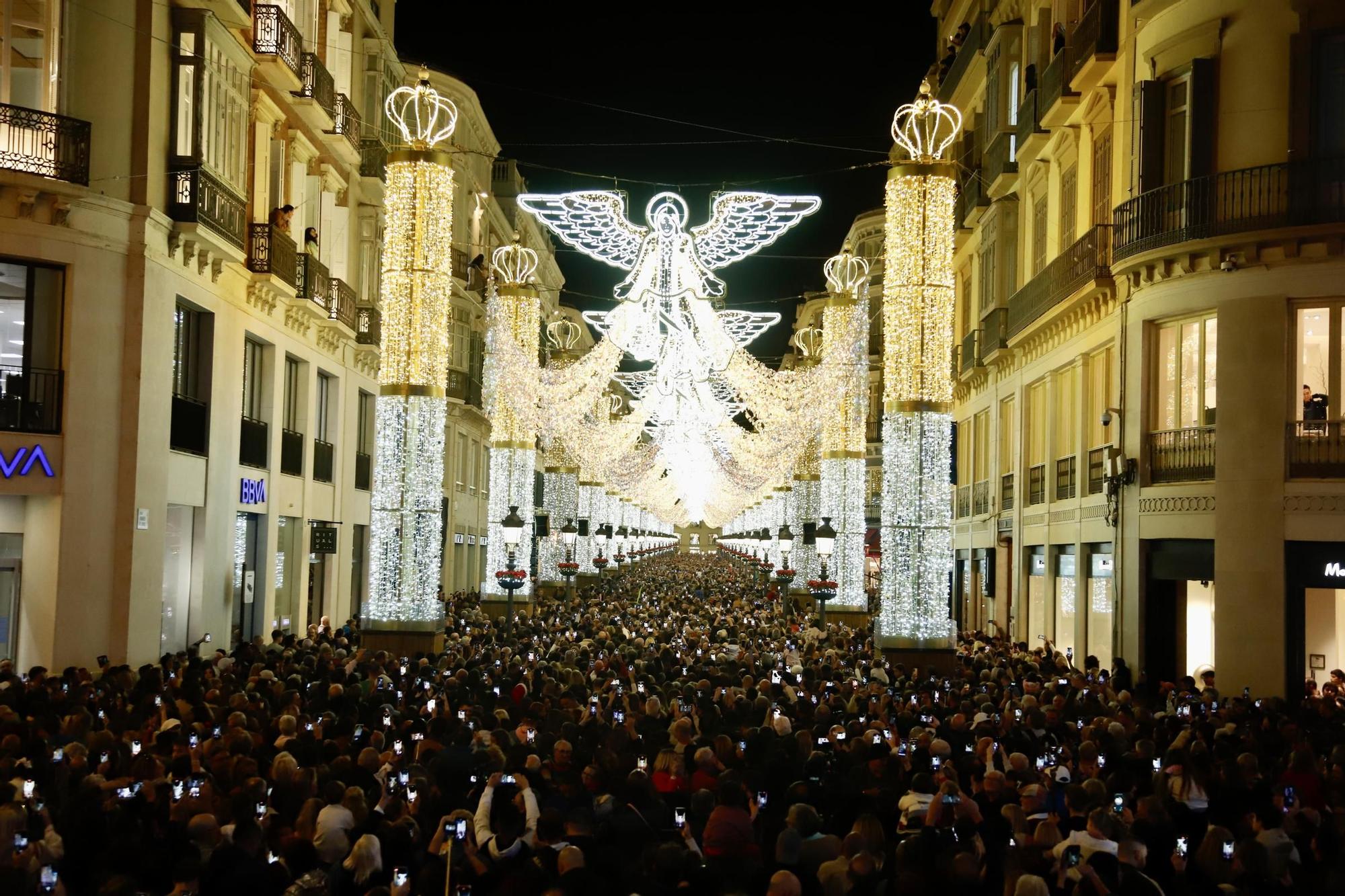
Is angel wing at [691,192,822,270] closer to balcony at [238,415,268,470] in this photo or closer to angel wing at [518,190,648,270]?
→ angel wing at [518,190,648,270]

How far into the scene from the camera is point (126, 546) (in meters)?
21.6

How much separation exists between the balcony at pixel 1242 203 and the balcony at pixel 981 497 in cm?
1573

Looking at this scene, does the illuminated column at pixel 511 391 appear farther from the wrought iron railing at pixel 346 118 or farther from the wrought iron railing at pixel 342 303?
the wrought iron railing at pixel 346 118

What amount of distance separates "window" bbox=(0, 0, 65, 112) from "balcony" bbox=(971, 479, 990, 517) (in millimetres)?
24999

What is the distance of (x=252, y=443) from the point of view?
94.7 ft

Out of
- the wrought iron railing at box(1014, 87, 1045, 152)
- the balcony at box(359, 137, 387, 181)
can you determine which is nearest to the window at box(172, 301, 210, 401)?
the balcony at box(359, 137, 387, 181)

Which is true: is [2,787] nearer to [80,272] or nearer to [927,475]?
[80,272]

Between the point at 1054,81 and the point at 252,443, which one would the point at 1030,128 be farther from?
the point at 252,443

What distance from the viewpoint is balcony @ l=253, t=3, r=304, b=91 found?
88.0ft

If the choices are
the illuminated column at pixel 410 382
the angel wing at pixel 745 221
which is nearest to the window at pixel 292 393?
the illuminated column at pixel 410 382

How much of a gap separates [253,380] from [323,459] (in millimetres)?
5285

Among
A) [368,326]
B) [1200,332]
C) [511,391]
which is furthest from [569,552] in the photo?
[1200,332]

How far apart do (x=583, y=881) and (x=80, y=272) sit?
15.9 metres

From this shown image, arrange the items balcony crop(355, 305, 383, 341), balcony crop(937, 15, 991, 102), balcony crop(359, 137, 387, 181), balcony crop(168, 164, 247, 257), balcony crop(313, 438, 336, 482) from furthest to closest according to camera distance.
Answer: balcony crop(937, 15, 991, 102)
balcony crop(359, 137, 387, 181)
balcony crop(355, 305, 383, 341)
balcony crop(313, 438, 336, 482)
balcony crop(168, 164, 247, 257)
